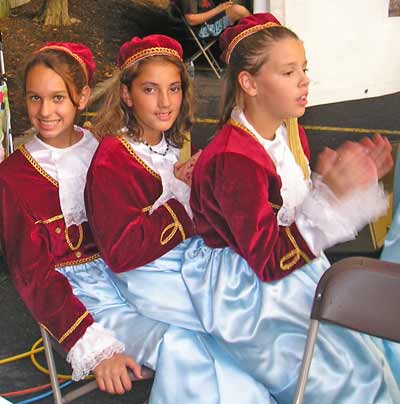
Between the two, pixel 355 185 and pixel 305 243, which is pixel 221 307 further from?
pixel 355 185

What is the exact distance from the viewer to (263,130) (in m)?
2.10

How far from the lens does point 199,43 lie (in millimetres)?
6387

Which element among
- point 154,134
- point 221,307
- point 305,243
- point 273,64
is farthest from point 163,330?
point 273,64

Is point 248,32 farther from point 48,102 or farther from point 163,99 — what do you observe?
point 48,102

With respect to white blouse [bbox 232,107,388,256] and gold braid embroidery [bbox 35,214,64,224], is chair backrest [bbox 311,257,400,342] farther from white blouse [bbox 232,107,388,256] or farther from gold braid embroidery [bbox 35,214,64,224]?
gold braid embroidery [bbox 35,214,64,224]

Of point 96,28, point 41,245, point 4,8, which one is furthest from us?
point 96,28

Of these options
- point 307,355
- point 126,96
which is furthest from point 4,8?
point 307,355

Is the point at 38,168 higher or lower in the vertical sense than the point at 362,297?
higher

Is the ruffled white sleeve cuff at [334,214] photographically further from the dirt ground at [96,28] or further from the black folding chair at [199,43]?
the black folding chair at [199,43]

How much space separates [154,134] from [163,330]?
0.61 metres

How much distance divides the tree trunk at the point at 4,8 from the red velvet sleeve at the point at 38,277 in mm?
3796

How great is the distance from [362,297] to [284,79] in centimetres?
72

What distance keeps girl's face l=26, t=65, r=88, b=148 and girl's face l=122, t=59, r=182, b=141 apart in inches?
7.4

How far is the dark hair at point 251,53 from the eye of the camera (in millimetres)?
Answer: 2035
